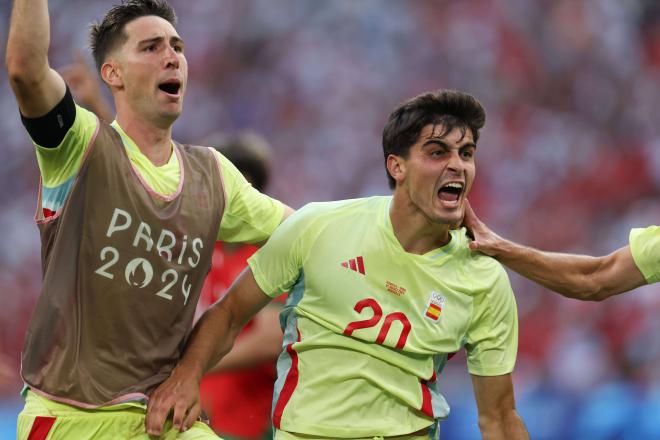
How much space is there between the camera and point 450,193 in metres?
3.94

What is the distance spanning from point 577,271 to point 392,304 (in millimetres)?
978

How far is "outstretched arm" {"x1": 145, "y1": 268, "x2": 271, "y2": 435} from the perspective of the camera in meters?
3.47

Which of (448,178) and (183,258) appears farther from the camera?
(448,178)

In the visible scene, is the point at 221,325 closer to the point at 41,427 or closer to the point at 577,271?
the point at 41,427

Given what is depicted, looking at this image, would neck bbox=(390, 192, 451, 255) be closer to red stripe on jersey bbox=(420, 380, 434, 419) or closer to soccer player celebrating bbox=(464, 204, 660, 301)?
soccer player celebrating bbox=(464, 204, 660, 301)

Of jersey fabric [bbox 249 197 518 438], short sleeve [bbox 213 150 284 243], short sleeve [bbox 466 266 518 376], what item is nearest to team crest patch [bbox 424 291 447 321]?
jersey fabric [bbox 249 197 518 438]

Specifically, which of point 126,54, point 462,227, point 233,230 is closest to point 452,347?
point 462,227

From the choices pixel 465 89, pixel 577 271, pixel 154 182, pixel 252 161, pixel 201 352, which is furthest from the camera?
pixel 465 89

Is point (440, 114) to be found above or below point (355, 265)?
above

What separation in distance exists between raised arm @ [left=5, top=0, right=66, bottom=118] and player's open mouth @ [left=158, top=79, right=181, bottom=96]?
2.22 ft

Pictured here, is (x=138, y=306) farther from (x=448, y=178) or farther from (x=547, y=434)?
(x=547, y=434)

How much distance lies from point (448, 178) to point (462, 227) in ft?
1.14

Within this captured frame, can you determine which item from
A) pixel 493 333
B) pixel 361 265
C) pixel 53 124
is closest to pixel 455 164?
pixel 361 265

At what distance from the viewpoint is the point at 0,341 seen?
9203 millimetres
